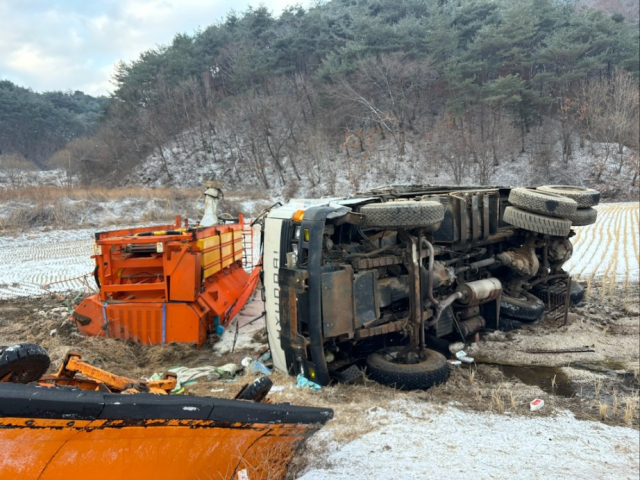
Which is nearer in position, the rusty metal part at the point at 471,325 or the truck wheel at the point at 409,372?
the truck wheel at the point at 409,372

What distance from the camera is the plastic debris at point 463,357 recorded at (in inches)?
206

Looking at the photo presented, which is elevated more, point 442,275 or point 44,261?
point 442,275

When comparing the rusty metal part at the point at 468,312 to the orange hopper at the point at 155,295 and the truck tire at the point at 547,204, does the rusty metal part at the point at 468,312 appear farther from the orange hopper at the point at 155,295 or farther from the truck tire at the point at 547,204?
the orange hopper at the point at 155,295

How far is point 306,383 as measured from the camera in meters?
4.29

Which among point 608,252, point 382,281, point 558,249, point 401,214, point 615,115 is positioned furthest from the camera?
point 615,115

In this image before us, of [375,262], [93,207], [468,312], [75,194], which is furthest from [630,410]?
[75,194]

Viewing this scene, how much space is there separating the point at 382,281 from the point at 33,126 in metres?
63.9

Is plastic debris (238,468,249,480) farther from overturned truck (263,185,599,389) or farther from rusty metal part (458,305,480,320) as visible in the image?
rusty metal part (458,305,480,320)

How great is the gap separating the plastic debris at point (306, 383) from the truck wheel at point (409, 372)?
0.56m

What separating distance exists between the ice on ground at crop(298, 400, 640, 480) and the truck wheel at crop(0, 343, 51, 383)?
61.9 inches

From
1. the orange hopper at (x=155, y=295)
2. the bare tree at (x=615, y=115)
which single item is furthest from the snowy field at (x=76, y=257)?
the bare tree at (x=615, y=115)

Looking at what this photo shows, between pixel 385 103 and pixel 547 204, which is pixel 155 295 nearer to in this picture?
pixel 547 204

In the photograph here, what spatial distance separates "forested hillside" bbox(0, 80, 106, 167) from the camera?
179 feet

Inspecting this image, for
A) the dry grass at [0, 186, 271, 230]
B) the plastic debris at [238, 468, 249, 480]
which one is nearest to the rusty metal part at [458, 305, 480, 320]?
the plastic debris at [238, 468, 249, 480]
